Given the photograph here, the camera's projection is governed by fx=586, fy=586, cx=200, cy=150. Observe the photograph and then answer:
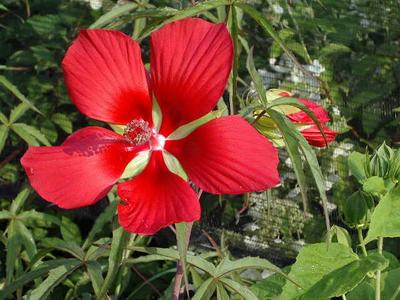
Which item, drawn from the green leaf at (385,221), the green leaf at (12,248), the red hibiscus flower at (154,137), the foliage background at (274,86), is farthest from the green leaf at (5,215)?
the green leaf at (385,221)

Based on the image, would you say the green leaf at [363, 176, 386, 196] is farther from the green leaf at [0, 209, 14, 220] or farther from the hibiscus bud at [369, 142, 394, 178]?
the green leaf at [0, 209, 14, 220]

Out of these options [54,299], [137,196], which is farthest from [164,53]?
[54,299]

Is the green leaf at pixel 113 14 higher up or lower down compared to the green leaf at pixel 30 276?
higher up

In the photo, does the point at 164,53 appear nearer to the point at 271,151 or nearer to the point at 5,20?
the point at 271,151

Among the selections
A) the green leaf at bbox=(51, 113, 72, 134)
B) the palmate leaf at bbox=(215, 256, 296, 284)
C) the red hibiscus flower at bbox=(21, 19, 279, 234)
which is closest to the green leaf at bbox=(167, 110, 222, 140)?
the red hibiscus flower at bbox=(21, 19, 279, 234)

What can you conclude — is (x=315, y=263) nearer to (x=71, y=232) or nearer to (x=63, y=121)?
(x=71, y=232)

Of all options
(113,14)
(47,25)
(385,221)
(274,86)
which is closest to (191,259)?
(385,221)

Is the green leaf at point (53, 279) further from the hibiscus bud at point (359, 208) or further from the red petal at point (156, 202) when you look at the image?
the hibiscus bud at point (359, 208)
